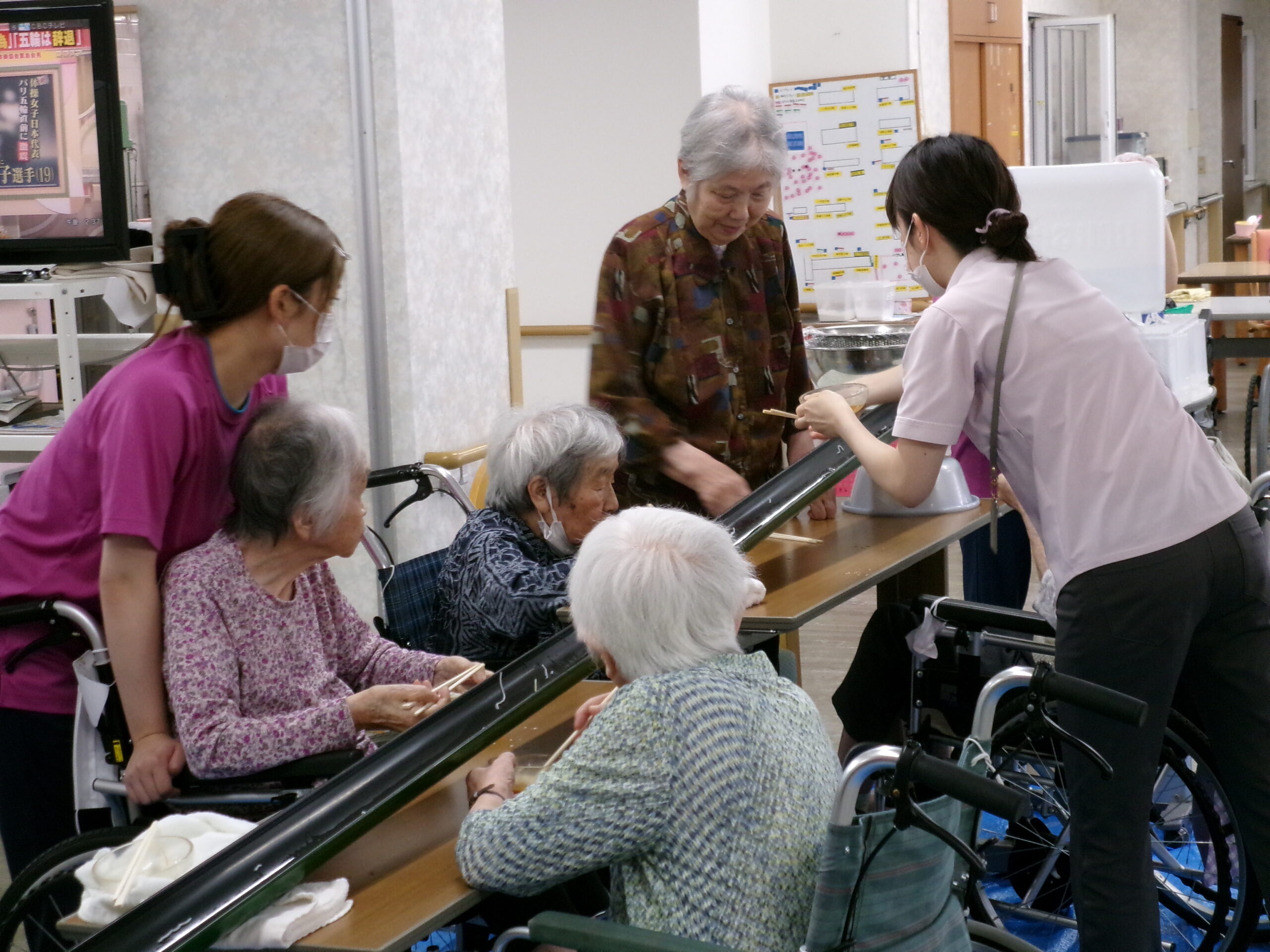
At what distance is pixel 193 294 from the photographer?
6.16 ft

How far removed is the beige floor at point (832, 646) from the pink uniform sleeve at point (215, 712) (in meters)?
1.59

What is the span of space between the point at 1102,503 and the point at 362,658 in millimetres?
1134

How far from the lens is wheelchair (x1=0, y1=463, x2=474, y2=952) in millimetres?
1841

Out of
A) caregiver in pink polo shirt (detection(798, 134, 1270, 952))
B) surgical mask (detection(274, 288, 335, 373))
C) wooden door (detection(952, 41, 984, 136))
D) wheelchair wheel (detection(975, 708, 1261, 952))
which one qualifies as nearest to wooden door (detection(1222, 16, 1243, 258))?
wooden door (detection(952, 41, 984, 136))

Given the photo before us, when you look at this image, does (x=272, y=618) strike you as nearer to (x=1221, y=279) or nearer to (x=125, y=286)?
(x=125, y=286)

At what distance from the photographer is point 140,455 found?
71.4 inches

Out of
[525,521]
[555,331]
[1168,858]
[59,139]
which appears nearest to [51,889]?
[525,521]

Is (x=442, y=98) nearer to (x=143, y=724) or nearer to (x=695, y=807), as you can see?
(x=143, y=724)

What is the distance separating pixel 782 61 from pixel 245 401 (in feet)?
17.9

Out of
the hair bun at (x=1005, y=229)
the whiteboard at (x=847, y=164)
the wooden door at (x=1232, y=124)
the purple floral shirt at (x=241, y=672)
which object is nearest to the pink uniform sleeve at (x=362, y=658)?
the purple floral shirt at (x=241, y=672)

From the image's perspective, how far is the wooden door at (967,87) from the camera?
7.58 m

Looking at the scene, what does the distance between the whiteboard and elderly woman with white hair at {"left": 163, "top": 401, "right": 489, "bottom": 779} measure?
16.6ft

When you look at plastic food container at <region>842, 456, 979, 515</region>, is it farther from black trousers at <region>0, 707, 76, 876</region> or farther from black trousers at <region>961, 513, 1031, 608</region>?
black trousers at <region>0, 707, 76, 876</region>

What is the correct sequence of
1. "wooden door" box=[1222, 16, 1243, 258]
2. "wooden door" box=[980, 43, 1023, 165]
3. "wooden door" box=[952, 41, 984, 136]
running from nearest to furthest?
"wooden door" box=[952, 41, 984, 136] < "wooden door" box=[980, 43, 1023, 165] < "wooden door" box=[1222, 16, 1243, 258]
